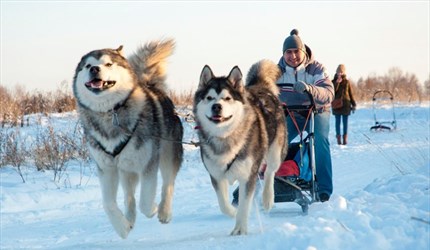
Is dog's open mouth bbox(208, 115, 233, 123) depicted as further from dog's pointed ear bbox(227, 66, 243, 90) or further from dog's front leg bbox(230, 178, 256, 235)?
dog's front leg bbox(230, 178, 256, 235)

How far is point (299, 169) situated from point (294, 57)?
3.75 feet

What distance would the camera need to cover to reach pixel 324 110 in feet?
18.7

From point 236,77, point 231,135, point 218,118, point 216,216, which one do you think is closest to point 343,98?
point 216,216

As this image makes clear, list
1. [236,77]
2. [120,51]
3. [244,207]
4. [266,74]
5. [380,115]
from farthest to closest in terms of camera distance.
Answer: [380,115]
[266,74]
[236,77]
[244,207]
[120,51]

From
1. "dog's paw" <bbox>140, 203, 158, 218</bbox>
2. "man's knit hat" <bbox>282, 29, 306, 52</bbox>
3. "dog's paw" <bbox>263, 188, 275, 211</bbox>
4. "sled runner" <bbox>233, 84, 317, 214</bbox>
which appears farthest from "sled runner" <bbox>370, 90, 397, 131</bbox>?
"dog's paw" <bbox>140, 203, 158, 218</bbox>

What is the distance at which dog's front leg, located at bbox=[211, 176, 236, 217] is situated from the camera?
15.1ft

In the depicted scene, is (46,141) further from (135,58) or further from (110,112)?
(110,112)

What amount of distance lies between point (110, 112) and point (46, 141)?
500 cm

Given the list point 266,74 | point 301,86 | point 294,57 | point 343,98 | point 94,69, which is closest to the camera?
point 94,69

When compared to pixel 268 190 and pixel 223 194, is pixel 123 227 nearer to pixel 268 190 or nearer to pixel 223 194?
pixel 223 194

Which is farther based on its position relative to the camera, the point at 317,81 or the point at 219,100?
the point at 317,81

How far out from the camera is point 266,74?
554cm

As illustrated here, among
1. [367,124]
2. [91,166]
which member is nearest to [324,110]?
[91,166]

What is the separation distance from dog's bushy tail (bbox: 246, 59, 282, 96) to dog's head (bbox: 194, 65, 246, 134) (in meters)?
0.90
